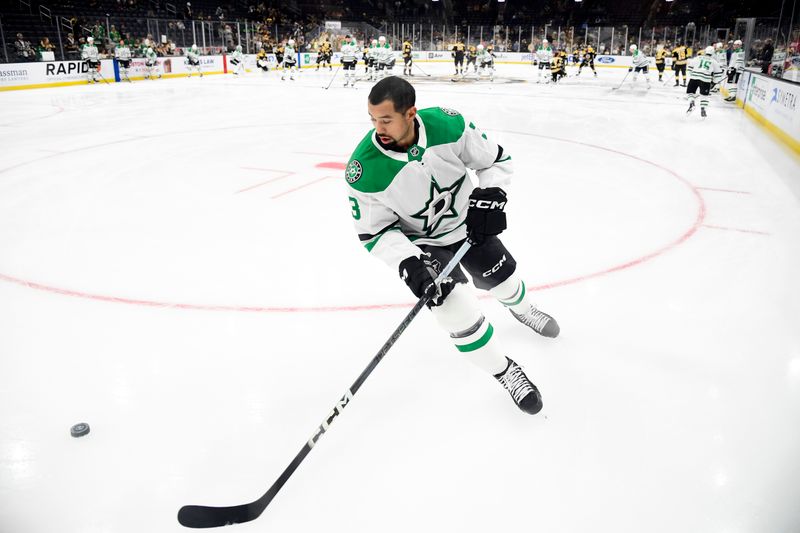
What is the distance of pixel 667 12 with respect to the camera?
31078mm

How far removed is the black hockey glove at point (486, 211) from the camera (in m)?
1.95

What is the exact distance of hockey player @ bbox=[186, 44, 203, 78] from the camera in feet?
62.8

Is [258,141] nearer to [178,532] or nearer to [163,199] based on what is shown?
[163,199]

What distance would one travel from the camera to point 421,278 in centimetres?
181

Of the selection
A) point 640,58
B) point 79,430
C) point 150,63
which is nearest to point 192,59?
point 150,63

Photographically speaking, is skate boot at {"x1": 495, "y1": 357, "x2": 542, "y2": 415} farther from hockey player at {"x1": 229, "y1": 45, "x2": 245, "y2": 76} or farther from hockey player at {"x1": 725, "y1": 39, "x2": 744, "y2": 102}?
hockey player at {"x1": 229, "y1": 45, "x2": 245, "y2": 76}

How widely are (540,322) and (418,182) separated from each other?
1.04 m

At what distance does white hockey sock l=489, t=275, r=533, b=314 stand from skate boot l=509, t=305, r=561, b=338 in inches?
1.9

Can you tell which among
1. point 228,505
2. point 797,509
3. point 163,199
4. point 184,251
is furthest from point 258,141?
point 797,509

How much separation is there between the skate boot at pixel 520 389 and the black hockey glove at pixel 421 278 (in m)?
0.41

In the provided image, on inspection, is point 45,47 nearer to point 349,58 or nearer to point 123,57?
point 123,57

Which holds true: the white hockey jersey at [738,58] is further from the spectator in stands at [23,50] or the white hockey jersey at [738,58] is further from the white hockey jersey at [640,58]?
the spectator in stands at [23,50]

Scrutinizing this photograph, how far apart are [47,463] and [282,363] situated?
0.90 meters

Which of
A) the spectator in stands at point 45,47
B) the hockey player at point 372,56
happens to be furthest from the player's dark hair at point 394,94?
the hockey player at point 372,56
